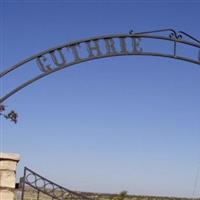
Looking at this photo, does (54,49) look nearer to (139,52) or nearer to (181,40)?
(139,52)

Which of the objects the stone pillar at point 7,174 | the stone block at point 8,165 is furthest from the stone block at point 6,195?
the stone block at point 8,165

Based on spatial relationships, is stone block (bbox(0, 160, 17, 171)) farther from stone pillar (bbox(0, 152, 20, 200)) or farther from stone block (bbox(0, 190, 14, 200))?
stone block (bbox(0, 190, 14, 200))

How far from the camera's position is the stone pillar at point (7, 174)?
21.6ft

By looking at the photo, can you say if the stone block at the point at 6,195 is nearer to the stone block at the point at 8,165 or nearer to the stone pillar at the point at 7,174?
the stone pillar at the point at 7,174

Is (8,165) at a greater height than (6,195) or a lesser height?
greater

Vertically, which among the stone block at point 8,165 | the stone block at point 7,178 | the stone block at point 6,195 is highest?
the stone block at point 8,165

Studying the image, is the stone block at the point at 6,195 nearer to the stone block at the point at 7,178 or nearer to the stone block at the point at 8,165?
the stone block at the point at 7,178

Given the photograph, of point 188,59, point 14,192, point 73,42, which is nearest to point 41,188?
point 14,192

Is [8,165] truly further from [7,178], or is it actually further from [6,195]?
[6,195]

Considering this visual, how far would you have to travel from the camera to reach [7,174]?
6613 mm

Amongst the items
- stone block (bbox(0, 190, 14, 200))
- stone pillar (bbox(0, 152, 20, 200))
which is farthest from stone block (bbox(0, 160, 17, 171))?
stone block (bbox(0, 190, 14, 200))

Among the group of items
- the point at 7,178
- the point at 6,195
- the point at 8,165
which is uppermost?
the point at 8,165

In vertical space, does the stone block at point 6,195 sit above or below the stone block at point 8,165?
below

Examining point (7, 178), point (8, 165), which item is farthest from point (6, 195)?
point (8, 165)
